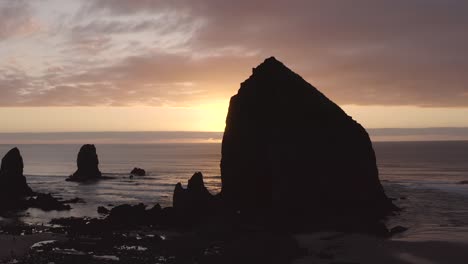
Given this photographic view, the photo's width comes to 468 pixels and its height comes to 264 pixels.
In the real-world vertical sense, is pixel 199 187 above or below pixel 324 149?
below

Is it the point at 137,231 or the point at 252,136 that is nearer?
the point at 137,231

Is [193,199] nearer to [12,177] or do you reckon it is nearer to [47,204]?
[47,204]

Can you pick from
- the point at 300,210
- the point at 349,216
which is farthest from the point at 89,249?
the point at 349,216

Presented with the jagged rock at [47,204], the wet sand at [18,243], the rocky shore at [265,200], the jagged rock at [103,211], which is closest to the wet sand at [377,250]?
the rocky shore at [265,200]

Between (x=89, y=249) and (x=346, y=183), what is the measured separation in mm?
29013

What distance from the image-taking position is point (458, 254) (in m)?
35.3

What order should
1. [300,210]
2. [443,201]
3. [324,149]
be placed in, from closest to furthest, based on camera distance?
[300,210]
[324,149]
[443,201]

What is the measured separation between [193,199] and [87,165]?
249 ft

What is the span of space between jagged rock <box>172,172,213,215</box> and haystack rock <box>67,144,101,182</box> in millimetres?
71757

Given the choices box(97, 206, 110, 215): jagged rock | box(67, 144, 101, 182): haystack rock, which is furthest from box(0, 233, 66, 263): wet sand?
box(67, 144, 101, 182): haystack rock

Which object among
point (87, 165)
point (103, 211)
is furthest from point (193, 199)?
point (87, 165)

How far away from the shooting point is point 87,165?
121 m

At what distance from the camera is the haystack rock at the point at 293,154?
169 ft

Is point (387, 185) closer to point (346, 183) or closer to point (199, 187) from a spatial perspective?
point (346, 183)
